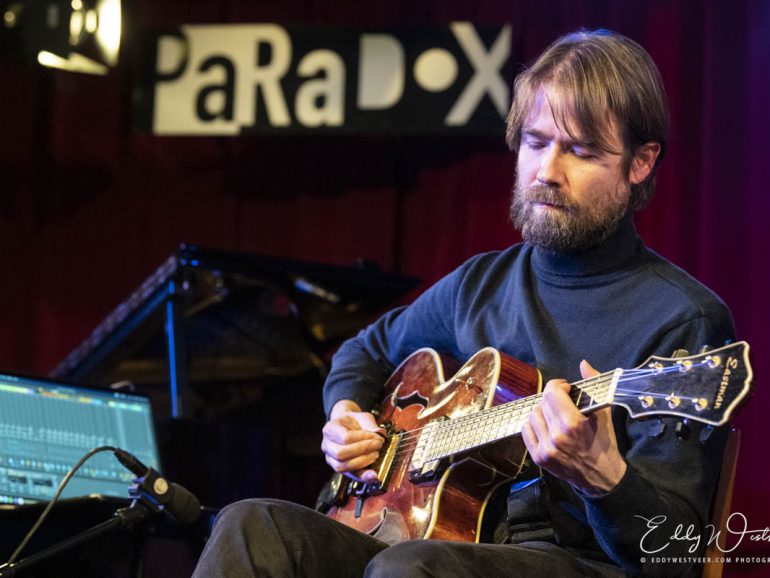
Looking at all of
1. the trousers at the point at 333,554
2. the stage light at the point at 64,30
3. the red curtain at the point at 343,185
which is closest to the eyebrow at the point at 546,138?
the trousers at the point at 333,554

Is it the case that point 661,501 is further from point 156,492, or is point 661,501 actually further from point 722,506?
point 156,492

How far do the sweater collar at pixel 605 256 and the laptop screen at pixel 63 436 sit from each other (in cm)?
137

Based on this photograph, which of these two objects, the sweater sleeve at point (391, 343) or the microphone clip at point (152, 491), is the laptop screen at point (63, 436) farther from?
the sweater sleeve at point (391, 343)

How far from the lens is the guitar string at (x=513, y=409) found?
1887mm

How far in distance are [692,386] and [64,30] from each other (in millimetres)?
3237

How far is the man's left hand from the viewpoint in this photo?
190 centimetres

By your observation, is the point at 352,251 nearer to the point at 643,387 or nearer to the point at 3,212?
the point at 3,212

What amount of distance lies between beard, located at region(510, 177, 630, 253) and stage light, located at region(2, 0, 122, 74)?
2456 mm

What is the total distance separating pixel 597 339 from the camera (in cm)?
228

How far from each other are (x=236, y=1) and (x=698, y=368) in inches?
159

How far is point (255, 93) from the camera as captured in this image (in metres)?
5.06

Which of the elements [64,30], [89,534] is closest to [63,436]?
[89,534]

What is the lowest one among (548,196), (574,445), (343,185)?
(574,445)

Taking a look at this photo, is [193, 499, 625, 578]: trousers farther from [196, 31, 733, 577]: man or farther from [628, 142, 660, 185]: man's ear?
[628, 142, 660, 185]: man's ear
